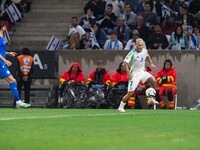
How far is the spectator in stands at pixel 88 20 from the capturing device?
3075 centimetres

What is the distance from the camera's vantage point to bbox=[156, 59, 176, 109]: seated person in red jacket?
27.7 meters

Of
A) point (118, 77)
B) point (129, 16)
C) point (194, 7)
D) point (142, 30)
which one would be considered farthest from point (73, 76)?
point (194, 7)

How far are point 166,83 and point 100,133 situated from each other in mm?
14270

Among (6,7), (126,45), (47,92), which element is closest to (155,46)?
(126,45)

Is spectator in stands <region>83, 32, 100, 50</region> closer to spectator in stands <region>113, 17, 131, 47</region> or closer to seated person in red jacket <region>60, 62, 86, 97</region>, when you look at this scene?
spectator in stands <region>113, 17, 131, 47</region>

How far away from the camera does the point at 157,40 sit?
96.5ft

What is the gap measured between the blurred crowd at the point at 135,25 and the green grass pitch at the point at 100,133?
A: 10762 millimetres

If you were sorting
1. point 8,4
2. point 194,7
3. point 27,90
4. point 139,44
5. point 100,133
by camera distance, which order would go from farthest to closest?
1. point 8,4
2. point 194,7
3. point 27,90
4. point 139,44
5. point 100,133

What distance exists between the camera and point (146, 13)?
30.4 meters

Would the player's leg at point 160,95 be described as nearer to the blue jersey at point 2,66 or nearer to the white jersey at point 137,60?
the white jersey at point 137,60

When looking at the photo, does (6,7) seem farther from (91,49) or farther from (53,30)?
(91,49)

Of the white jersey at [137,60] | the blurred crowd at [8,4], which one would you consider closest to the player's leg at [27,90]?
the blurred crowd at [8,4]

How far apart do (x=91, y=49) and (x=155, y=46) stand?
7.36ft

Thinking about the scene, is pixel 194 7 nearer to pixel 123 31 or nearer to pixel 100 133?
pixel 123 31
